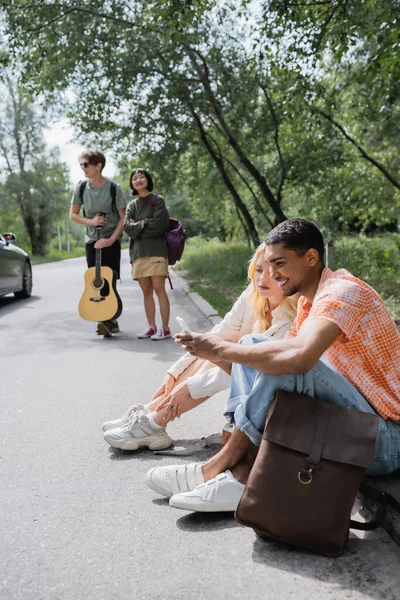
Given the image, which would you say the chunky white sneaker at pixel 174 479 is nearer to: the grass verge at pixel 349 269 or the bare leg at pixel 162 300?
the bare leg at pixel 162 300

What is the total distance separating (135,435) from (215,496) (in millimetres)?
1133

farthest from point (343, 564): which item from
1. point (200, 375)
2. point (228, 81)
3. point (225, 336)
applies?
point (228, 81)

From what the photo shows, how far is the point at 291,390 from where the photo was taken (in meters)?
2.77

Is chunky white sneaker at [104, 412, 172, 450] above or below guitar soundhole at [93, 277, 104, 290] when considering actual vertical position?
below

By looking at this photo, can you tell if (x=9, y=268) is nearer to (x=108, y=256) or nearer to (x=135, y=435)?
(x=108, y=256)

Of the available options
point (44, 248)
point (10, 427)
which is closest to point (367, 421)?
point (10, 427)

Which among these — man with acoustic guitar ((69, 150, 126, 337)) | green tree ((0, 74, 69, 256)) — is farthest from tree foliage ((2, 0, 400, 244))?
green tree ((0, 74, 69, 256))

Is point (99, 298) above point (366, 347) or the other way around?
the other way around

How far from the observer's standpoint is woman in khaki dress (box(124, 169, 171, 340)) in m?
7.87

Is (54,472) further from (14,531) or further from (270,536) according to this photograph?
(270,536)

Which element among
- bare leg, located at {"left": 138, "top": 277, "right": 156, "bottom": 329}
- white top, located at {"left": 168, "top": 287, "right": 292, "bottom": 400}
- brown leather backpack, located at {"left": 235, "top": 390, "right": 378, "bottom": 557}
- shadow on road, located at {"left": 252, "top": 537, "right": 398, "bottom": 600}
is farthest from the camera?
bare leg, located at {"left": 138, "top": 277, "right": 156, "bottom": 329}

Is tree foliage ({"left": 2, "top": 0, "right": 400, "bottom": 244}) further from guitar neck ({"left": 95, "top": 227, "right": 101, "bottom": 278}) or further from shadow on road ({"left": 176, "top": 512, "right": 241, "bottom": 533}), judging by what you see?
shadow on road ({"left": 176, "top": 512, "right": 241, "bottom": 533})

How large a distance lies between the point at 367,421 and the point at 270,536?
0.63 meters

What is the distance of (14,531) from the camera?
3027 millimetres
